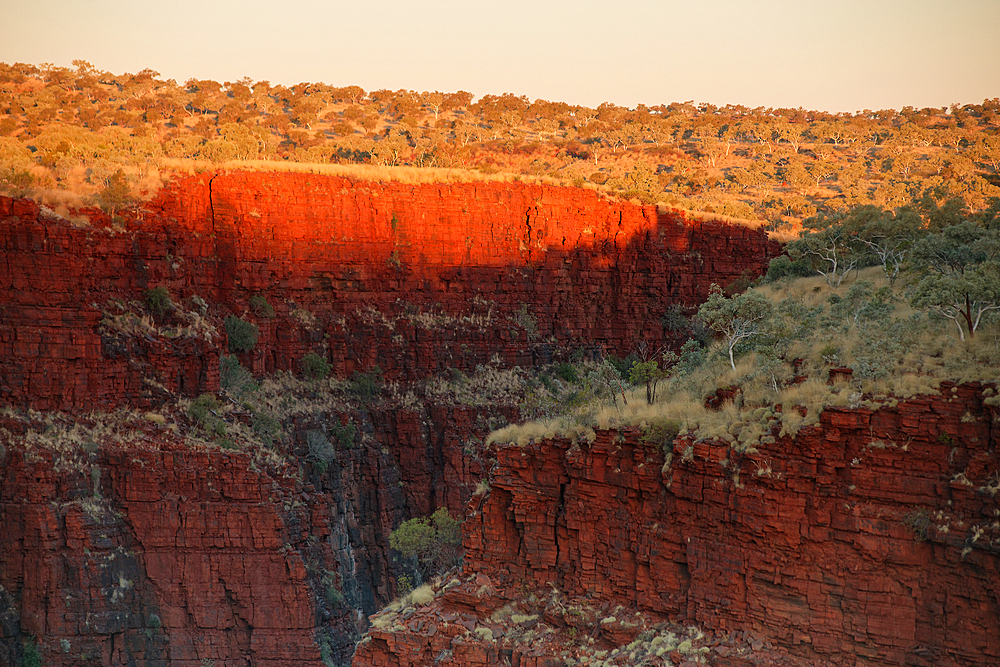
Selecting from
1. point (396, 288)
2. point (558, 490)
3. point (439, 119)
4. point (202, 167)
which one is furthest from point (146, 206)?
point (439, 119)

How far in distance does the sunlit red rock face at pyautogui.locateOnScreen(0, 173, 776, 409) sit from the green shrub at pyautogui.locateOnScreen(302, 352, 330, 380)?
0.55 meters

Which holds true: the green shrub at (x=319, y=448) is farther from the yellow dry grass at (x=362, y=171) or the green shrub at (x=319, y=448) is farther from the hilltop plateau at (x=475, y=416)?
the yellow dry grass at (x=362, y=171)

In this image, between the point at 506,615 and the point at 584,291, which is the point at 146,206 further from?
the point at 506,615

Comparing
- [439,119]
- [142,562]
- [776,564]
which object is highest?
[439,119]

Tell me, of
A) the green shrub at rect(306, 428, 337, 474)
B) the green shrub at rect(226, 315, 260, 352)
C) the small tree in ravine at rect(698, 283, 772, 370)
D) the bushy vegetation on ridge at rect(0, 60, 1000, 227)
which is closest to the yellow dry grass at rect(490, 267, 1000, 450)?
the small tree in ravine at rect(698, 283, 772, 370)

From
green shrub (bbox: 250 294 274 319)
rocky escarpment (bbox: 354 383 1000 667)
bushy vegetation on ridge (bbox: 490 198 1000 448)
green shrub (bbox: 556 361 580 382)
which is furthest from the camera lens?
green shrub (bbox: 556 361 580 382)

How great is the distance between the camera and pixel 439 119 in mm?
114812

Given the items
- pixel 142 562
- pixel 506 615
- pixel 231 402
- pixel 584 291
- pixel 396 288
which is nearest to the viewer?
pixel 506 615

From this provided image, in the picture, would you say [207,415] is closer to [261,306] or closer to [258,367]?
[258,367]

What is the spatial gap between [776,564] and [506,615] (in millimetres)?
5781

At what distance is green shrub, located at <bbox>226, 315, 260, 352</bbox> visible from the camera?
154 ft

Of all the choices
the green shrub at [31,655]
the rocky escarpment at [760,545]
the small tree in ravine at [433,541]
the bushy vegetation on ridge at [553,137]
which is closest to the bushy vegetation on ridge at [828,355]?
the rocky escarpment at [760,545]

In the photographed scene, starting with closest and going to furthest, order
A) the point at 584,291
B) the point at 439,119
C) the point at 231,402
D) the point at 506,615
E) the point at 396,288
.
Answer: the point at 506,615 → the point at 231,402 → the point at 396,288 → the point at 584,291 → the point at 439,119

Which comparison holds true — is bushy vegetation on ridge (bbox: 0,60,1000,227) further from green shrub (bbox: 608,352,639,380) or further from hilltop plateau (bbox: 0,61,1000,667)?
green shrub (bbox: 608,352,639,380)
